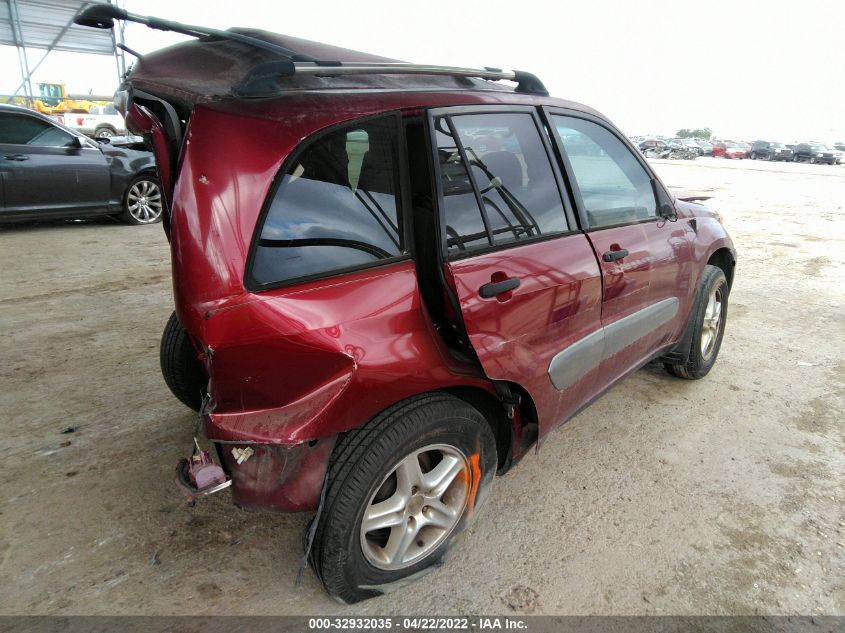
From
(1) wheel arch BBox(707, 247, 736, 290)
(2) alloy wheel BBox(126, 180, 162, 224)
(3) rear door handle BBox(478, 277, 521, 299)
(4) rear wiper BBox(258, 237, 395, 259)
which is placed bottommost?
(2) alloy wheel BBox(126, 180, 162, 224)

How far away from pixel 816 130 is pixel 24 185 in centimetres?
13024

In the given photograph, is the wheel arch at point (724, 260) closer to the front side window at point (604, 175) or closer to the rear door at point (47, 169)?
the front side window at point (604, 175)

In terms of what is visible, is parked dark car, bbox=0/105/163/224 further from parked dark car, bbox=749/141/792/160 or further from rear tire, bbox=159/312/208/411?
parked dark car, bbox=749/141/792/160

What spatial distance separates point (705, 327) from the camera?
3.75 m

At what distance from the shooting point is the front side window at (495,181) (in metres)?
2.11

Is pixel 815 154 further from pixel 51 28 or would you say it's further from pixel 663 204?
pixel 663 204

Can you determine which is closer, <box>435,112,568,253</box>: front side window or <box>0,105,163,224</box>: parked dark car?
<box>435,112,568,253</box>: front side window

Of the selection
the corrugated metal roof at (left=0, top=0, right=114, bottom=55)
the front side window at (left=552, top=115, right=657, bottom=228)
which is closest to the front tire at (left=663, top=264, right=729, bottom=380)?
the front side window at (left=552, top=115, right=657, bottom=228)

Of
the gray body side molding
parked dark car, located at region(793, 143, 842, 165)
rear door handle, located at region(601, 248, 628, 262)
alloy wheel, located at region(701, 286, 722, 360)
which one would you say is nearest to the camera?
the gray body side molding

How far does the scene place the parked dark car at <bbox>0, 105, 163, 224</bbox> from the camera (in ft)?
23.8

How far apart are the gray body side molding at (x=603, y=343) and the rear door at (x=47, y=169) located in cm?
776

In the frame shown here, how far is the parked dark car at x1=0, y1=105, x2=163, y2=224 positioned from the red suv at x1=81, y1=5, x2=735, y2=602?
6334mm

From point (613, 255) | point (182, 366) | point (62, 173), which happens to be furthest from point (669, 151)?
point (182, 366)

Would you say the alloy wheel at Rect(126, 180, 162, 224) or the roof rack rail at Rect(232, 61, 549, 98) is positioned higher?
the roof rack rail at Rect(232, 61, 549, 98)
